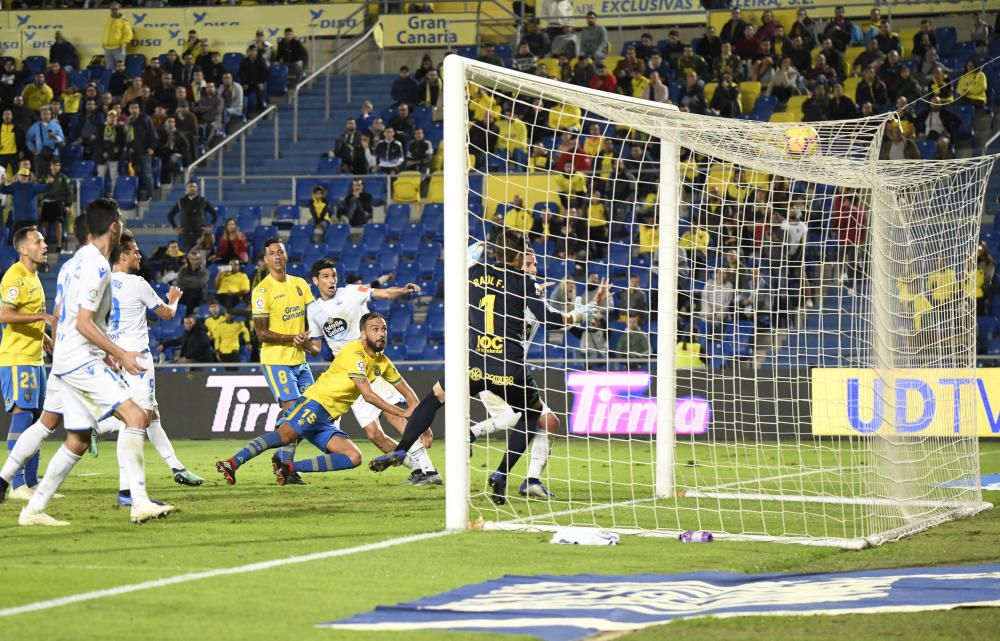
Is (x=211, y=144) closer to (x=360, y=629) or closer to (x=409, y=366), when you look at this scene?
(x=409, y=366)

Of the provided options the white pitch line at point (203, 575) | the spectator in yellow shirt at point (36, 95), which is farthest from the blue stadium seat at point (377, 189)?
the white pitch line at point (203, 575)

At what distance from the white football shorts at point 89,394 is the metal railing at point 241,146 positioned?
18.4 m

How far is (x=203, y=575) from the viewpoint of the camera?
793 centimetres

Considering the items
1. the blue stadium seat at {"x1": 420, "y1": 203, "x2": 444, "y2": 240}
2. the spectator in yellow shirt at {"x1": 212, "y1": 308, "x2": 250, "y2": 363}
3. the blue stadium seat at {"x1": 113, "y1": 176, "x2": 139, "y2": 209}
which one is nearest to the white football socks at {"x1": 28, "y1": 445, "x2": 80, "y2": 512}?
the spectator in yellow shirt at {"x1": 212, "y1": 308, "x2": 250, "y2": 363}

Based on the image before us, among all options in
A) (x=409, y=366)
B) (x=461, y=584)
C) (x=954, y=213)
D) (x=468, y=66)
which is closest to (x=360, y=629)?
(x=461, y=584)

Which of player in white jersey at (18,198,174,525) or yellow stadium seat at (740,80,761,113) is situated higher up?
yellow stadium seat at (740,80,761,113)

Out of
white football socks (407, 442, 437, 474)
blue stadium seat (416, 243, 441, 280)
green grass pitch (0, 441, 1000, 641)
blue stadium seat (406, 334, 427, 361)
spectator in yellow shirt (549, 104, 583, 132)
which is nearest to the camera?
green grass pitch (0, 441, 1000, 641)

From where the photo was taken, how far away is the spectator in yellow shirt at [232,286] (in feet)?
81.6

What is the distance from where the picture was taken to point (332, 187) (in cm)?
2833

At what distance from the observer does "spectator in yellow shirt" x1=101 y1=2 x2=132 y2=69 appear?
3303 cm

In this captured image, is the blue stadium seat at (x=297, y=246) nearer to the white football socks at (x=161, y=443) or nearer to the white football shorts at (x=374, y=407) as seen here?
the white football shorts at (x=374, y=407)

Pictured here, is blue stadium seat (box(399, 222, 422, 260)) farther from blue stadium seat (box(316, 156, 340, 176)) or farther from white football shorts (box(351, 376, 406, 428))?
white football shorts (box(351, 376, 406, 428))

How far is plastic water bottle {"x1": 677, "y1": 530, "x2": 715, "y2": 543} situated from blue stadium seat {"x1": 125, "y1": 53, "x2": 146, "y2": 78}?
25.8 m

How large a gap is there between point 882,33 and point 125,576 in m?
22.6
